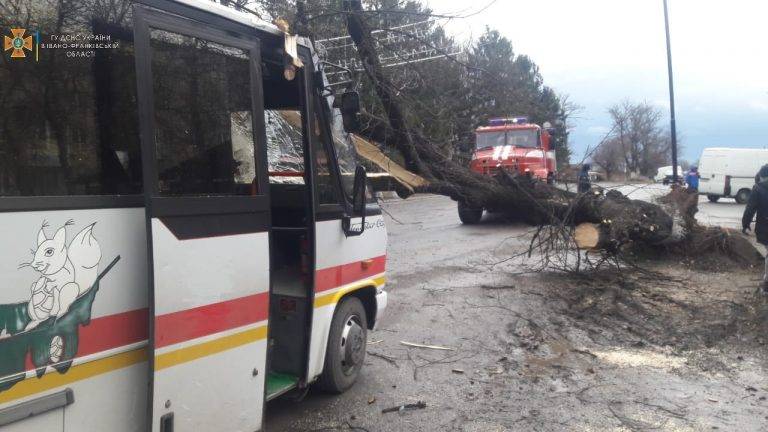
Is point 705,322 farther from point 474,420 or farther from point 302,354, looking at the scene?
point 302,354

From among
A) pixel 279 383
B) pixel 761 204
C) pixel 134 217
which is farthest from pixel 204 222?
pixel 761 204

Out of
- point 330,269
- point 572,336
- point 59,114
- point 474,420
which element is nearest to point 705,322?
point 572,336

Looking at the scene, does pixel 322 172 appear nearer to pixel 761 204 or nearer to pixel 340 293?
pixel 340 293

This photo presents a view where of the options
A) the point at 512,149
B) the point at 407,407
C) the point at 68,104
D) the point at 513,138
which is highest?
the point at 513,138

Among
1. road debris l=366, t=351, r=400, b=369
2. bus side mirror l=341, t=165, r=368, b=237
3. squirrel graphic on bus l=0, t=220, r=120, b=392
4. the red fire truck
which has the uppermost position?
the red fire truck

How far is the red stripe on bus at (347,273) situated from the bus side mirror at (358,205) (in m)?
0.28

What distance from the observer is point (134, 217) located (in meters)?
2.81

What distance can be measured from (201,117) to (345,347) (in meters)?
2.34

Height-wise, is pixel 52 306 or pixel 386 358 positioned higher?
pixel 52 306

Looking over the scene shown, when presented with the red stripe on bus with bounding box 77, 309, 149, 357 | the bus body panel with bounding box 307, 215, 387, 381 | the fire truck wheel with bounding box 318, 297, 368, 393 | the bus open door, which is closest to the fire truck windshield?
the bus body panel with bounding box 307, 215, 387, 381

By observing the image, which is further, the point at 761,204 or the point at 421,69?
the point at 421,69

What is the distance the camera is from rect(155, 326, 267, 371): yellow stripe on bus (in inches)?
115

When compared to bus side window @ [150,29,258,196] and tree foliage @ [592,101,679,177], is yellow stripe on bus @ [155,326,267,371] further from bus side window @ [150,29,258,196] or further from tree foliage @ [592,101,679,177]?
tree foliage @ [592,101,679,177]

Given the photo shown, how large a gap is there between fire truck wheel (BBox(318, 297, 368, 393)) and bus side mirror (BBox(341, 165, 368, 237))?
60 cm
